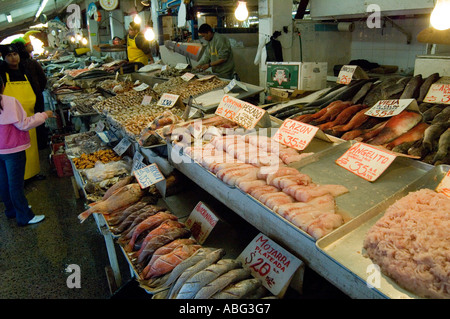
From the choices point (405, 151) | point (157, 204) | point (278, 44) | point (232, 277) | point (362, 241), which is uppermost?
point (278, 44)

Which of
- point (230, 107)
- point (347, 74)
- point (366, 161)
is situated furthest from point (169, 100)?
point (366, 161)

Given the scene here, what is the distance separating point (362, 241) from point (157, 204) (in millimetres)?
2232

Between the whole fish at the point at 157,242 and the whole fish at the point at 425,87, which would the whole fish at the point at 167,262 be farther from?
the whole fish at the point at 425,87

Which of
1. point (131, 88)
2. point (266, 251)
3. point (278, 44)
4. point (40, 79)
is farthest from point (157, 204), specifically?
point (40, 79)

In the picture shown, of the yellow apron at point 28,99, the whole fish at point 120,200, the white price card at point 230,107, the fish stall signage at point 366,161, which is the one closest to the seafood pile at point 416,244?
the fish stall signage at point 366,161

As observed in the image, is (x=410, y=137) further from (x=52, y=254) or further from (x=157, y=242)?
(x=52, y=254)

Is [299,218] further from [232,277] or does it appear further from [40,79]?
[40,79]

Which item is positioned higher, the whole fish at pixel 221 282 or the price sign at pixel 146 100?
the price sign at pixel 146 100

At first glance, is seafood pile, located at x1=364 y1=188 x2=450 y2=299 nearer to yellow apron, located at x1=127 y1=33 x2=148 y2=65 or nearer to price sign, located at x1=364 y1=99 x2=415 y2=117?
price sign, located at x1=364 y1=99 x2=415 y2=117

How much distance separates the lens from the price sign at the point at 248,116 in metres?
3.27

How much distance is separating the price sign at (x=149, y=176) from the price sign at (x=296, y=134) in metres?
1.20

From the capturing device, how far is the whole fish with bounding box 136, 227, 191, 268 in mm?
2477

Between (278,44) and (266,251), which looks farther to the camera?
(278,44)

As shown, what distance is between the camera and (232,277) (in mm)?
1876
